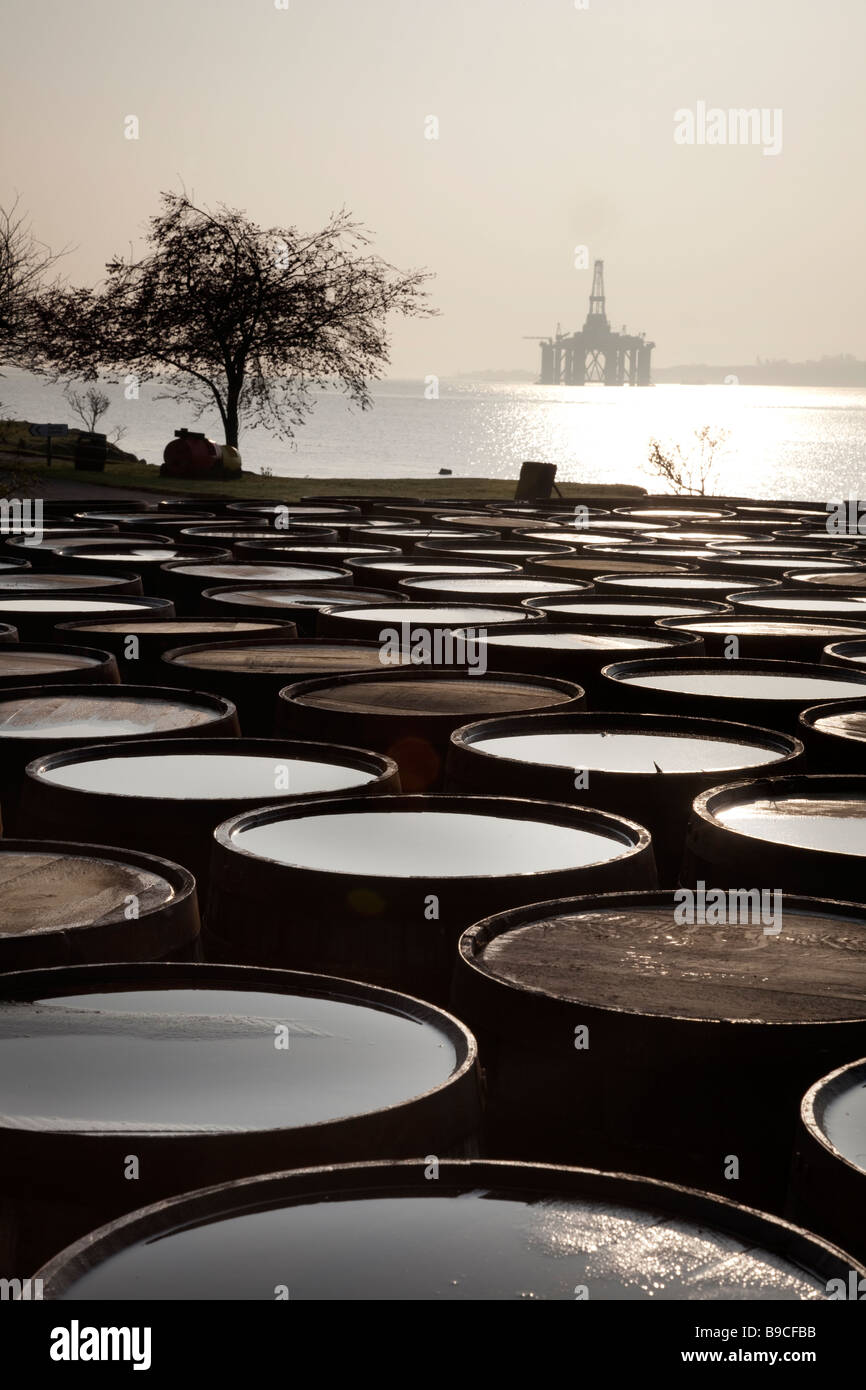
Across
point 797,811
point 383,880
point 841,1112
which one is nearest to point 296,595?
point 797,811

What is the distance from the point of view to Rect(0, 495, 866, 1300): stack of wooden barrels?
2123 millimetres

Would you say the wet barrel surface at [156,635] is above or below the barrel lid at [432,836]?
above

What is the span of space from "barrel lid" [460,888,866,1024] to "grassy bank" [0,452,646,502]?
19.5 m

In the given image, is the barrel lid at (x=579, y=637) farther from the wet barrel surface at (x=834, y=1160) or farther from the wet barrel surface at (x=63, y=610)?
the wet barrel surface at (x=834, y=1160)

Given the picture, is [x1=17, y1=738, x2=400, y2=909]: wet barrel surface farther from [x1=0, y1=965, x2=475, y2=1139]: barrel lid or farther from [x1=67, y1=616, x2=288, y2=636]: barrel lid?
[x1=67, y1=616, x2=288, y2=636]: barrel lid

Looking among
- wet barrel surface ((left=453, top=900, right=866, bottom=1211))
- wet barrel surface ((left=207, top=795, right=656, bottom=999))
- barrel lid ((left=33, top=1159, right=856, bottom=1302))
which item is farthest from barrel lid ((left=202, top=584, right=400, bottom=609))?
barrel lid ((left=33, top=1159, right=856, bottom=1302))

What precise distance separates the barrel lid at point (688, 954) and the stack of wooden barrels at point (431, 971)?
0.03ft

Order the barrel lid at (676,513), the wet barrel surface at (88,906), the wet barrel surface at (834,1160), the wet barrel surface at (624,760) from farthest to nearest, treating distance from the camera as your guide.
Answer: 1. the barrel lid at (676,513)
2. the wet barrel surface at (624,760)
3. the wet barrel surface at (88,906)
4. the wet barrel surface at (834,1160)

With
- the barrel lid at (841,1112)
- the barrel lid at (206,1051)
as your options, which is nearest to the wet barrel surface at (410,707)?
the barrel lid at (206,1051)

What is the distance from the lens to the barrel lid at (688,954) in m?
3.01

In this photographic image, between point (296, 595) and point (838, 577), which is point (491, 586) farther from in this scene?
point (838, 577)

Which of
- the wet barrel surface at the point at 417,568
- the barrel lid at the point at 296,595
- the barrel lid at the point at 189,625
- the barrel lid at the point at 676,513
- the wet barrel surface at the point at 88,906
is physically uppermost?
the barrel lid at the point at 676,513

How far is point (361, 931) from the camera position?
3.54m

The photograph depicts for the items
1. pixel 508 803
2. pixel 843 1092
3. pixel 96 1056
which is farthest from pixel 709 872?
pixel 96 1056
